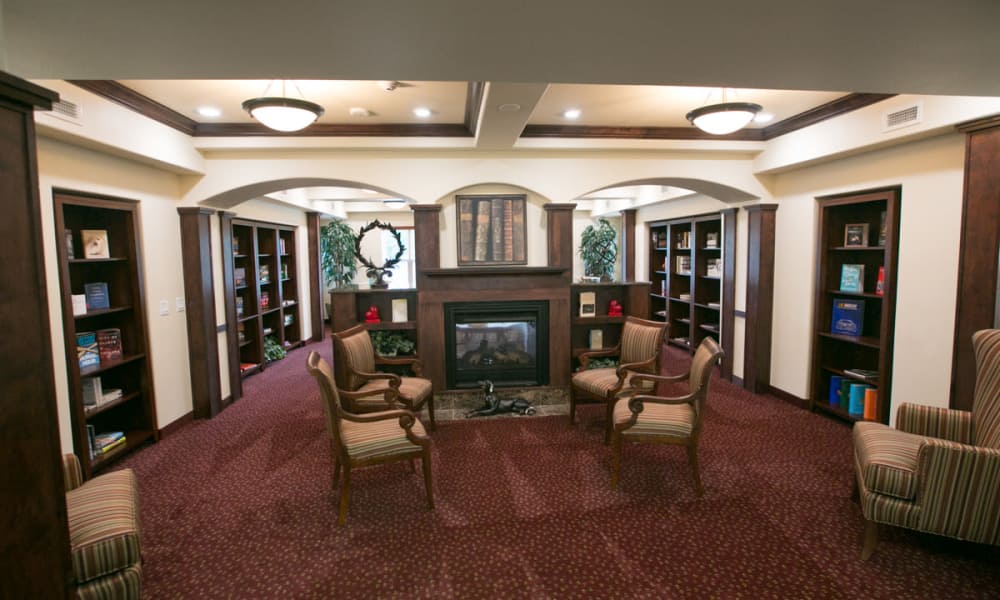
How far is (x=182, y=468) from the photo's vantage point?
3.58 meters

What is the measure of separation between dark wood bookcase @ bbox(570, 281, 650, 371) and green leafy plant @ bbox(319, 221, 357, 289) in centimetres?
469

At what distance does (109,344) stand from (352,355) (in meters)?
1.97

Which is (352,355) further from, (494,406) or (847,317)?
(847,317)

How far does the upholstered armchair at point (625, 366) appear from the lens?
391cm

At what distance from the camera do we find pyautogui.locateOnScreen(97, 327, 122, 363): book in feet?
12.6

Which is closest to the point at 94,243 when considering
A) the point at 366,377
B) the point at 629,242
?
the point at 366,377

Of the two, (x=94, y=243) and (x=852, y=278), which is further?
(x=852, y=278)

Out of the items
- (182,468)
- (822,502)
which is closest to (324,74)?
(182,468)

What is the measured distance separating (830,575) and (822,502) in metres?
0.78

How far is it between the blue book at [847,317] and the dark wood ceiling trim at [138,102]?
6.20 metres

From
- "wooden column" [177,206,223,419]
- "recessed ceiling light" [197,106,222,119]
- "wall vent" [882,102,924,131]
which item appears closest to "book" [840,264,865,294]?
"wall vent" [882,102,924,131]

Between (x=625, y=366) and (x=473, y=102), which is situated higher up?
(x=473, y=102)

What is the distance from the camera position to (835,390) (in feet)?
14.7

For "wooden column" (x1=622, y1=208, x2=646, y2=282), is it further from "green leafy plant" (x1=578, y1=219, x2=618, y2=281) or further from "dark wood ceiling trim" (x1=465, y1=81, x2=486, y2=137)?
"dark wood ceiling trim" (x1=465, y1=81, x2=486, y2=137)
